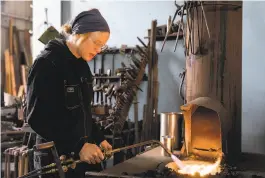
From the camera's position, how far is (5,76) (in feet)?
20.2

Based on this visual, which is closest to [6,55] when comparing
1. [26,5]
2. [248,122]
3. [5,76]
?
[5,76]

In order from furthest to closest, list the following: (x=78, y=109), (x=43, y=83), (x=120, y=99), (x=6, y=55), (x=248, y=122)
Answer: (x=6, y=55)
(x=120, y=99)
(x=248, y=122)
(x=78, y=109)
(x=43, y=83)

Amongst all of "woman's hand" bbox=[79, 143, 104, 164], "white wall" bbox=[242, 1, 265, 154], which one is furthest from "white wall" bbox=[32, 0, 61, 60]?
"woman's hand" bbox=[79, 143, 104, 164]

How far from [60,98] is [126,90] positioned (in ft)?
6.65

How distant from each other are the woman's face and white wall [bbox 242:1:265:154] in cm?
179

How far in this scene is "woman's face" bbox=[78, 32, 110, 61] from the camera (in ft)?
5.33

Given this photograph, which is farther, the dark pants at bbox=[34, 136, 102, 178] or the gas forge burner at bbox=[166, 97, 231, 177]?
the gas forge burner at bbox=[166, 97, 231, 177]

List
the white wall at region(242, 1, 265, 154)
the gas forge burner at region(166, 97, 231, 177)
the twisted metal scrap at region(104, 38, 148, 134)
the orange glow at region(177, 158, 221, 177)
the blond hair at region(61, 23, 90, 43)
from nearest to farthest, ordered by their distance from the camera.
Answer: the blond hair at region(61, 23, 90, 43) < the orange glow at region(177, 158, 221, 177) < the gas forge burner at region(166, 97, 231, 177) < the white wall at region(242, 1, 265, 154) < the twisted metal scrap at region(104, 38, 148, 134)

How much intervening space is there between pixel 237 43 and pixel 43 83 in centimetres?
139

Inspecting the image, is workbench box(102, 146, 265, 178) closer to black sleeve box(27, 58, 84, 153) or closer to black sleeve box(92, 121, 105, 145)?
black sleeve box(92, 121, 105, 145)

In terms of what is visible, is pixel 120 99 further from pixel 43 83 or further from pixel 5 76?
pixel 5 76

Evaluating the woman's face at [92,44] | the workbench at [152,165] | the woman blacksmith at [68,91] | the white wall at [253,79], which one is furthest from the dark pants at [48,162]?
the white wall at [253,79]

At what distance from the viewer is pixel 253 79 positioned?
293cm

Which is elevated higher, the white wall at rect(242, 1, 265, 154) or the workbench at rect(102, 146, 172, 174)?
the white wall at rect(242, 1, 265, 154)
